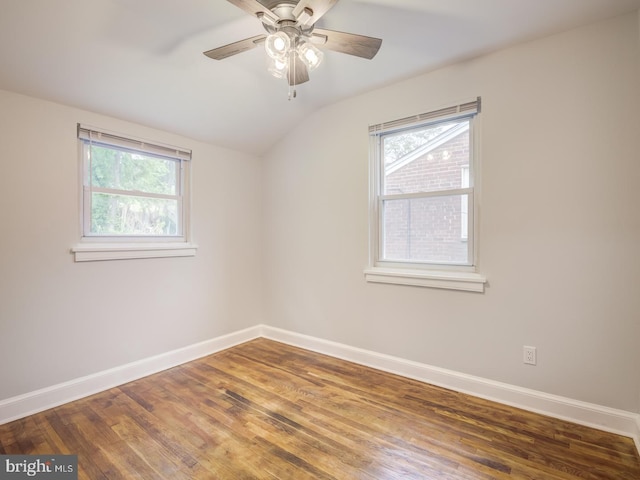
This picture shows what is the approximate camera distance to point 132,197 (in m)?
2.78

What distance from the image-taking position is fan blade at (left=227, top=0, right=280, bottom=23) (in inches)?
54.9

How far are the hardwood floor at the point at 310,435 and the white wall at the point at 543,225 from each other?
38 cm

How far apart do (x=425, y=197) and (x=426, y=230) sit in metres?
0.28

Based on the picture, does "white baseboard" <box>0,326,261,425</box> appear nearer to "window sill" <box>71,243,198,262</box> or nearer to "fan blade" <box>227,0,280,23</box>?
"window sill" <box>71,243,198,262</box>

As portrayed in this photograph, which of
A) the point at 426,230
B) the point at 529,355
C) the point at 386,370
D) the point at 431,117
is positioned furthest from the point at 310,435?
the point at 431,117

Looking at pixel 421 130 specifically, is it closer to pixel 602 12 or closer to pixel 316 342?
pixel 602 12

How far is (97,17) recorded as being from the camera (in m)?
1.83

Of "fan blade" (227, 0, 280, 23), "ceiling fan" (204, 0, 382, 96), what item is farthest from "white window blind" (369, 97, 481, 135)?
"fan blade" (227, 0, 280, 23)

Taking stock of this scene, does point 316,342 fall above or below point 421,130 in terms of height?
below

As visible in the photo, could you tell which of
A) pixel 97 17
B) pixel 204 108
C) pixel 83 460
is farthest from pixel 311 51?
pixel 83 460

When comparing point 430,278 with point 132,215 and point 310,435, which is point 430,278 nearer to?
point 310,435

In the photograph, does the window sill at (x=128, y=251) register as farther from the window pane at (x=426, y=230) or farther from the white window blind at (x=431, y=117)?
the white window blind at (x=431, y=117)

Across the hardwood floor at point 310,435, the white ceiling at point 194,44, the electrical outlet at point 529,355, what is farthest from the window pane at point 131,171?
the electrical outlet at point 529,355

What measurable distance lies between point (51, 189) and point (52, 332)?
105cm
